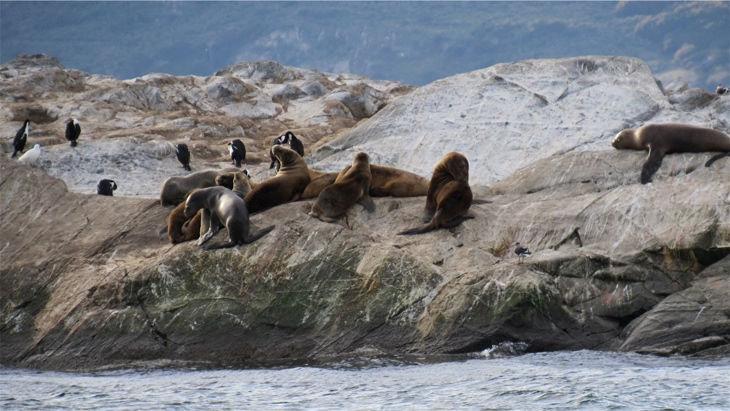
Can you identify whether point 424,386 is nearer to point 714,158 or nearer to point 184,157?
point 714,158

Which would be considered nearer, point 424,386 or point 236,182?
point 424,386

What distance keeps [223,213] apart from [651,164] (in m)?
5.31

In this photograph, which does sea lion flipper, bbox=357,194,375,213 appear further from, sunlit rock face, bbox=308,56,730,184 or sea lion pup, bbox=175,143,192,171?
sea lion pup, bbox=175,143,192,171

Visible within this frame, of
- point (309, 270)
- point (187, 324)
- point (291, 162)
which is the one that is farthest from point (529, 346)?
point (291, 162)

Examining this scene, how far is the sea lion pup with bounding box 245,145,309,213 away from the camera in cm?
1628

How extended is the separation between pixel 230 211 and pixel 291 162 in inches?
93.4

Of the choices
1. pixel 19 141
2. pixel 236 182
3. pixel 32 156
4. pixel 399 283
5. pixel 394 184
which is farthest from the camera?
pixel 19 141

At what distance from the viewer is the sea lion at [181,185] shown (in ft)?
57.2

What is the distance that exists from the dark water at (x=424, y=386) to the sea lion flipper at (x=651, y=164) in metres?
3.49

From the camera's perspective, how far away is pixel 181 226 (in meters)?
16.1

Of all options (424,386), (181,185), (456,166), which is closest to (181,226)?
(181,185)

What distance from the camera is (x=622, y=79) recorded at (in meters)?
22.7

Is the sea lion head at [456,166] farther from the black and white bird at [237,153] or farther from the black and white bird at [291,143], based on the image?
the black and white bird at [237,153]

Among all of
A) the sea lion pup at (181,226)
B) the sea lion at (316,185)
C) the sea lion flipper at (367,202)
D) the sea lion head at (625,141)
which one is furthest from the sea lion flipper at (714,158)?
the sea lion pup at (181,226)
